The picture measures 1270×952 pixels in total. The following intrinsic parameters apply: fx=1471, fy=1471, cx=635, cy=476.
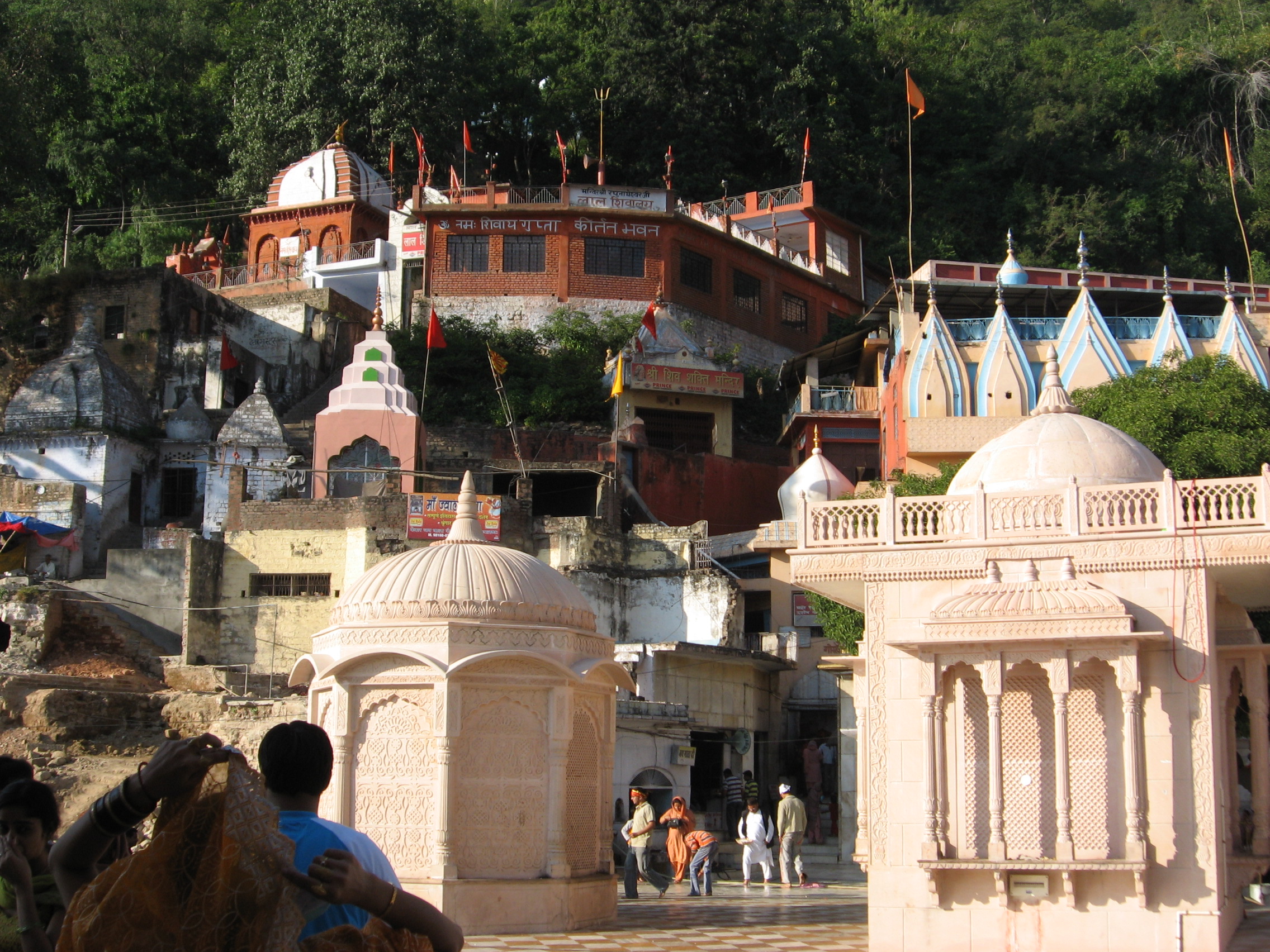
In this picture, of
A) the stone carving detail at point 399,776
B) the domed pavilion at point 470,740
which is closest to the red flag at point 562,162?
the domed pavilion at point 470,740

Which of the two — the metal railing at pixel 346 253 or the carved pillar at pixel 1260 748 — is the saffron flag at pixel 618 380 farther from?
the carved pillar at pixel 1260 748

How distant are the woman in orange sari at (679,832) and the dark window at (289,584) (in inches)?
532

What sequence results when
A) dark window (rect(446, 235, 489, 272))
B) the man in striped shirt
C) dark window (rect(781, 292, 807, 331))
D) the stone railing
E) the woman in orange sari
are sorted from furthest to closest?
dark window (rect(781, 292, 807, 331)), dark window (rect(446, 235, 489, 272)), the woman in orange sari, the man in striped shirt, the stone railing

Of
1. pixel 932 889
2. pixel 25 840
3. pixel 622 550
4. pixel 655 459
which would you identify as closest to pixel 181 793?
pixel 25 840

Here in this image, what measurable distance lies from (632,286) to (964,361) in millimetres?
10555

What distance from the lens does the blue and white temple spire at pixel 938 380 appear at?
109 ft

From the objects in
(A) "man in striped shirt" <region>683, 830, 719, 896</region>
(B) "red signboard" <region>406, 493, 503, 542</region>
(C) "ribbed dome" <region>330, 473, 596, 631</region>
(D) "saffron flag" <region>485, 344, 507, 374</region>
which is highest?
(D) "saffron flag" <region>485, 344, 507, 374</region>

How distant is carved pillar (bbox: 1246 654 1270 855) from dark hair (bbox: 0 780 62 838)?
12.4 metres

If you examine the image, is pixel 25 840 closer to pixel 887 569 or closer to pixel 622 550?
pixel 887 569

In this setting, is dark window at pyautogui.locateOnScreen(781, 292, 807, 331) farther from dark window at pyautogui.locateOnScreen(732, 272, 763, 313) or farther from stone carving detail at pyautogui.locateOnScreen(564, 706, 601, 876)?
stone carving detail at pyautogui.locateOnScreen(564, 706, 601, 876)

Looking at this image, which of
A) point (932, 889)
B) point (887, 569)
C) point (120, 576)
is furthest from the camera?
point (120, 576)

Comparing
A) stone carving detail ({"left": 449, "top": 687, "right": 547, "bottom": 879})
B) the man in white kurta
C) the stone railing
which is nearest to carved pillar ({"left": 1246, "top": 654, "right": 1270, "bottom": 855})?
the stone railing

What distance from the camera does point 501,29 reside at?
53.6m

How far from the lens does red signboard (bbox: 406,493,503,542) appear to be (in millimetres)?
30297
